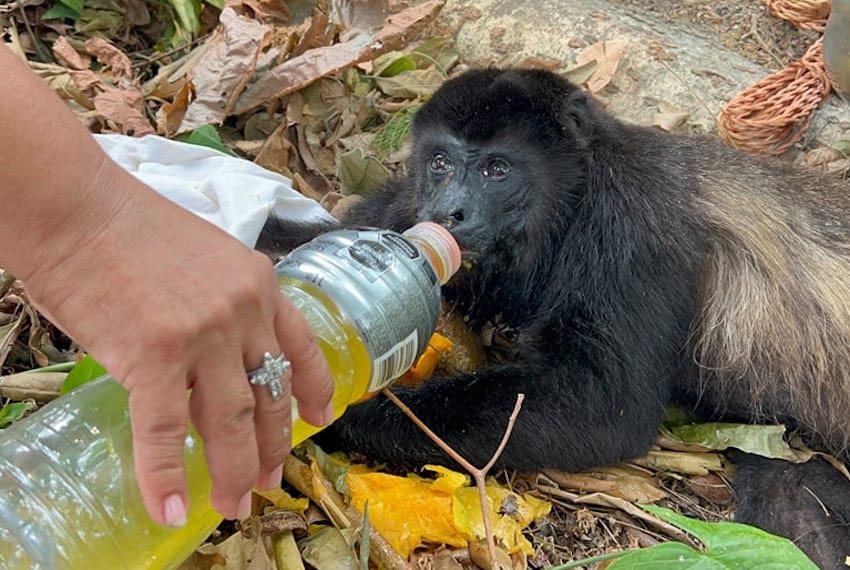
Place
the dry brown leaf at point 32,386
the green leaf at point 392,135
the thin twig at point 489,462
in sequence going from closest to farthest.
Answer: the thin twig at point 489,462 < the dry brown leaf at point 32,386 < the green leaf at point 392,135

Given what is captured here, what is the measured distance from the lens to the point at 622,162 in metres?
2.69

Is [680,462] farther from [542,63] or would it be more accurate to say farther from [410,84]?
[542,63]

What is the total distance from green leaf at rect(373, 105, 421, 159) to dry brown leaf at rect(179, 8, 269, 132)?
0.56 m

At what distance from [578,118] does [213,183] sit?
42.9 inches

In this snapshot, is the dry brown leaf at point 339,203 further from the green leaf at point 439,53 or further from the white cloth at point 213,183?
the green leaf at point 439,53

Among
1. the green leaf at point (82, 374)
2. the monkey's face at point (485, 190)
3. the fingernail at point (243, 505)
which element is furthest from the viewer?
the monkey's face at point (485, 190)

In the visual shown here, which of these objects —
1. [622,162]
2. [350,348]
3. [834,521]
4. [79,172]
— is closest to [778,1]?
[622,162]

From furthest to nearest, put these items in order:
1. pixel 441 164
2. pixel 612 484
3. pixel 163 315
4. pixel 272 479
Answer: pixel 441 164 < pixel 612 484 < pixel 272 479 < pixel 163 315

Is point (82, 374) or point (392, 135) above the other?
point (82, 374)

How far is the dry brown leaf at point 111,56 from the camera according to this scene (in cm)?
381

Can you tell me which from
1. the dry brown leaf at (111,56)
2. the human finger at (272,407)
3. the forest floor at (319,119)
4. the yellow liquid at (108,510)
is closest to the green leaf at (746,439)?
the forest floor at (319,119)

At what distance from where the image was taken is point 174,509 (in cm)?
105

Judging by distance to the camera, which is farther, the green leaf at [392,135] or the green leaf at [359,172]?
the green leaf at [392,135]

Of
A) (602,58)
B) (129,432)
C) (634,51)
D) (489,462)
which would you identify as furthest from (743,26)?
(129,432)
